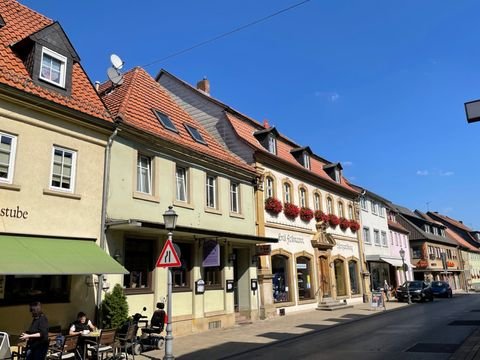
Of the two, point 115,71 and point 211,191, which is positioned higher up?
point 115,71

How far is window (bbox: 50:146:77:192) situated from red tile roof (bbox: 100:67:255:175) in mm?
2469

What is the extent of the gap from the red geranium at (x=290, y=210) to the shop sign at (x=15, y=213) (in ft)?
49.0

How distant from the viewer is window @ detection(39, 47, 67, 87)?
13.1 metres

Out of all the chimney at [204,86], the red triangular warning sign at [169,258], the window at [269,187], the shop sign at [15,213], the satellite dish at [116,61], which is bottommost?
the red triangular warning sign at [169,258]

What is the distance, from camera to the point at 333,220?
29.3 meters

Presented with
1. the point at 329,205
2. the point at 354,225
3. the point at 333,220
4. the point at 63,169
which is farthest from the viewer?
the point at 354,225

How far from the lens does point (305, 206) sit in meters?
26.6

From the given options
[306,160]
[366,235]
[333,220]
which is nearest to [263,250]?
[306,160]

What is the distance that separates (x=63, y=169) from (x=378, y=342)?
10.6m

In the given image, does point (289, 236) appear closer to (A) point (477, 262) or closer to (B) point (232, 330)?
(B) point (232, 330)

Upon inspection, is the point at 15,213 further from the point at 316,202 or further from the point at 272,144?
the point at 316,202

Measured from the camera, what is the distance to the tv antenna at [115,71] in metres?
18.7

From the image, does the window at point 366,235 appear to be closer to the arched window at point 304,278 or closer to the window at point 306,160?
the window at point 306,160

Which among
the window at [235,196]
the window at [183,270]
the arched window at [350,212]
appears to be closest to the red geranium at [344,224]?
the arched window at [350,212]
